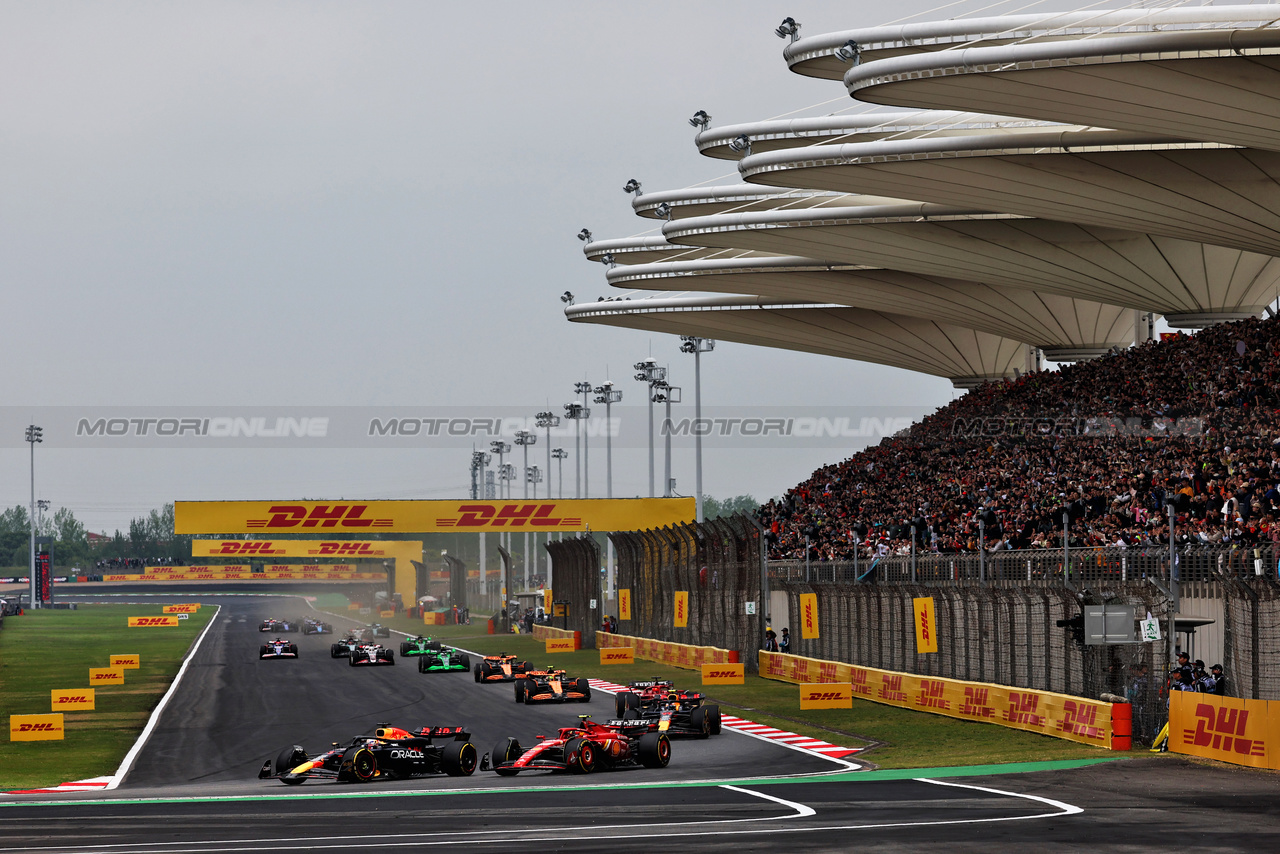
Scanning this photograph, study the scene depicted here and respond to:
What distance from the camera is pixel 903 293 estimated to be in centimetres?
5284

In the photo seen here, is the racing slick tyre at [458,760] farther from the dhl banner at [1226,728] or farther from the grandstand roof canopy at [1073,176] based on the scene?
the grandstand roof canopy at [1073,176]

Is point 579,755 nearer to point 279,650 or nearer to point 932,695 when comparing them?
point 932,695

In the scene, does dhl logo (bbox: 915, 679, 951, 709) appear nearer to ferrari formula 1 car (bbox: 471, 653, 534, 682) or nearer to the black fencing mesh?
the black fencing mesh

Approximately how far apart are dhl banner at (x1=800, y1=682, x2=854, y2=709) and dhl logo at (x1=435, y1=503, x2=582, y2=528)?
36736mm

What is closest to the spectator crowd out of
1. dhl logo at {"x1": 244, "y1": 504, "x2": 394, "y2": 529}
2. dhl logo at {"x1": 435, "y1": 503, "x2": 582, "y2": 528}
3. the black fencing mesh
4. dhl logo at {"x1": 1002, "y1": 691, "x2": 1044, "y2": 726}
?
dhl logo at {"x1": 1002, "y1": 691, "x2": 1044, "y2": 726}

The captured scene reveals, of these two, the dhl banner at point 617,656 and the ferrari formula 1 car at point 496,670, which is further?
the dhl banner at point 617,656

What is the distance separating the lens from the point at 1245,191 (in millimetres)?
36062

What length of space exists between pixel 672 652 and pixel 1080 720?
22.8 m

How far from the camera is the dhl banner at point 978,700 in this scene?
866 inches

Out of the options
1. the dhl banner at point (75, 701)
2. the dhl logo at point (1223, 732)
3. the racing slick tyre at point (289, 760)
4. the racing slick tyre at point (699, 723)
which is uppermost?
the dhl logo at point (1223, 732)

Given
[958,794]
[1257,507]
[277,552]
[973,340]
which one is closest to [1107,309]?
[973,340]

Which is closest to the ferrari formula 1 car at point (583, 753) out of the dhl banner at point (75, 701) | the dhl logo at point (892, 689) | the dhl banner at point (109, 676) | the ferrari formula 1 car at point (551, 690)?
the dhl logo at point (892, 689)

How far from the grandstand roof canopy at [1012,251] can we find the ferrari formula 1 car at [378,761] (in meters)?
25.4

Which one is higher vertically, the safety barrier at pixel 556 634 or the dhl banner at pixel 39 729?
the dhl banner at pixel 39 729
